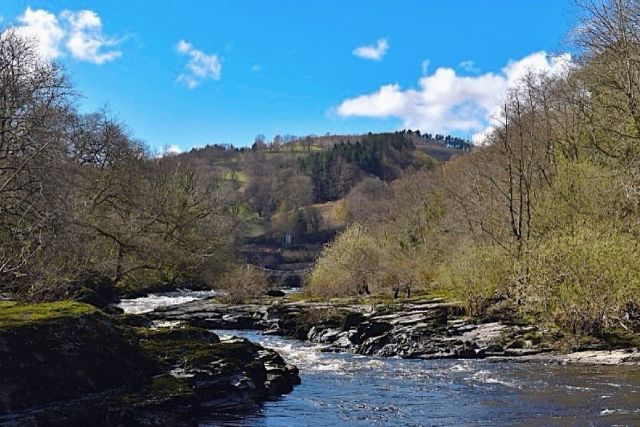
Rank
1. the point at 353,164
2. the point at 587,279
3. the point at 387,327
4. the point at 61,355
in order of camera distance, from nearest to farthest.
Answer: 1. the point at 61,355
2. the point at 587,279
3. the point at 387,327
4. the point at 353,164

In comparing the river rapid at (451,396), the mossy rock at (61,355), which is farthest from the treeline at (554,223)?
the mossy rock at (61,355)

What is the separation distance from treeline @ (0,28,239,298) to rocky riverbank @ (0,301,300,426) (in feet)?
11.5

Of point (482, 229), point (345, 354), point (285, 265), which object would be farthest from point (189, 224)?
point (285, 265)

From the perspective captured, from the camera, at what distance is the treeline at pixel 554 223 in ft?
76.7

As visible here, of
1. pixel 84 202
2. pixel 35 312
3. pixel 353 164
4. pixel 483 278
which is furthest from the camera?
pixel 353 164

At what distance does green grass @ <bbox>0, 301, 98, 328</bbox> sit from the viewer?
41.3 feet

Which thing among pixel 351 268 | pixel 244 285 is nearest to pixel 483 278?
pixel 351 268

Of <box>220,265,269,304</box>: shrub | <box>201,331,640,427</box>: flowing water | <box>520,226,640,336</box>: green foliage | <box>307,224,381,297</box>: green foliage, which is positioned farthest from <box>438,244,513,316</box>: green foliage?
<box>220,265,269,304</box>: shrub

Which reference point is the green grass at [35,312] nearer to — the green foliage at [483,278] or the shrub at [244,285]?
the green foliage at [483,278]

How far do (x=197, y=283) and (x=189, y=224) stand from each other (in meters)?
8.39

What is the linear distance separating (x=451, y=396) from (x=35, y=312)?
1035cm

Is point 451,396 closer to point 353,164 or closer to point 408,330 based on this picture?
point 408,330

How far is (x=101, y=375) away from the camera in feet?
42.8

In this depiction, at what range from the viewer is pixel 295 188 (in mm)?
165250
